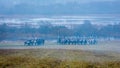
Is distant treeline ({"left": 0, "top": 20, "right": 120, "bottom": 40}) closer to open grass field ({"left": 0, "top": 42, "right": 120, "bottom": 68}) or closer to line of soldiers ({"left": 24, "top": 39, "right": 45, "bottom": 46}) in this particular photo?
line of soldiers ({"left": 24, "top": 39, "right": 45, "bottom": 46})

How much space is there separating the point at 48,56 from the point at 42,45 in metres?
0.26

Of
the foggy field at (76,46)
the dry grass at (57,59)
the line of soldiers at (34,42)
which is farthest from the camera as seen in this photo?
the line of soldiers at (34,42)

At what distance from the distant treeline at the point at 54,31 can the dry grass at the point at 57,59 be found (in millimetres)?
291

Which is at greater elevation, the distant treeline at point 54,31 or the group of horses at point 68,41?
the distant treeline at point 54,31

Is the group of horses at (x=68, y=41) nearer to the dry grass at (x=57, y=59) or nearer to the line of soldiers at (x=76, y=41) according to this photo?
the line of soldiers at (x=76, y=41)

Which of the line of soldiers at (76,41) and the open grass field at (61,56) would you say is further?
the line of soldiers at (76,41)

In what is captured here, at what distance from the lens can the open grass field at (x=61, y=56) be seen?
807 centimetres

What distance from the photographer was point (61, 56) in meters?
8.22

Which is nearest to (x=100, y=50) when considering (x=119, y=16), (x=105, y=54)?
(x=105, y=54)

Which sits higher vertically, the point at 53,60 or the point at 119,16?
the point at 119,16

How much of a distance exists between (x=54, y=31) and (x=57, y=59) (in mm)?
557

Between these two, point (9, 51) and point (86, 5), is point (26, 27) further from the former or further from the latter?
point (86, 5)

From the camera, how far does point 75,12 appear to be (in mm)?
8438

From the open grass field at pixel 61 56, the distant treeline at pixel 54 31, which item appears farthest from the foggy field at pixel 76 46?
the distant treeline at pixel 54 31
